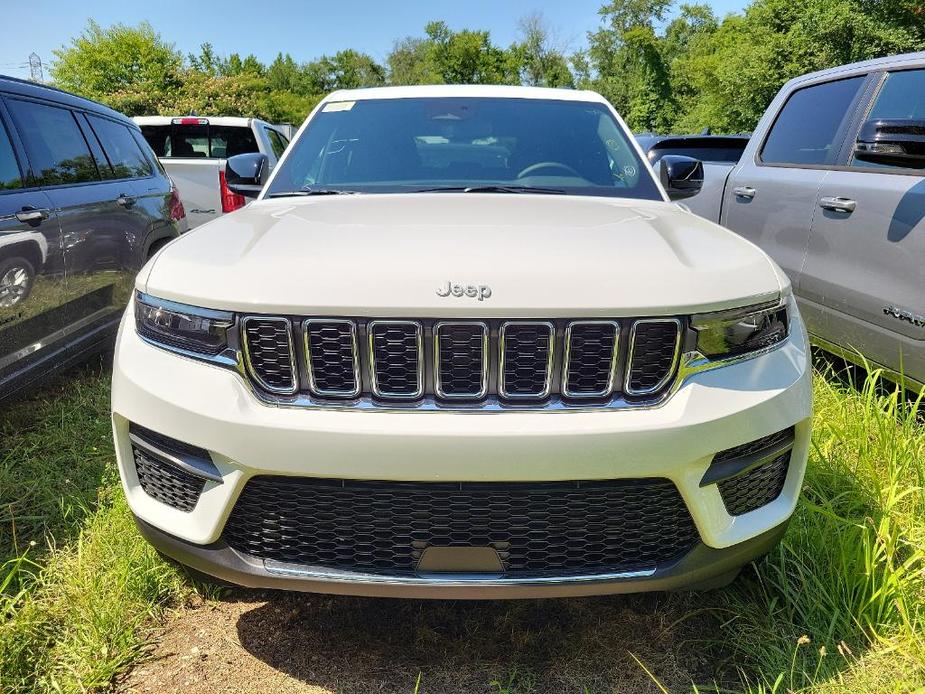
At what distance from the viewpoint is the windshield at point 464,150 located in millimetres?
2783

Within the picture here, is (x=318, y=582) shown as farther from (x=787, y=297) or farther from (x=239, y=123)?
(x=239, y=123)

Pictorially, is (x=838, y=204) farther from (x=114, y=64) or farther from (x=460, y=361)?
(x=114, y=64)

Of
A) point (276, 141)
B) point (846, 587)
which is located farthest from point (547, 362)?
point (276, 141)

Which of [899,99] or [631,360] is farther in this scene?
[899,99]

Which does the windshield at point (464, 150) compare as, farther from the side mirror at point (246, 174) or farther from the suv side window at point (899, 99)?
the suv side window at point (899, 99)

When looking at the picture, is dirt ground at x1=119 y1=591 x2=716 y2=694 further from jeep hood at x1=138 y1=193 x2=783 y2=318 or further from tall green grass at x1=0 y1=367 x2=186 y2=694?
jeep hood at x1=138 y1=193 x2=783 y2=318

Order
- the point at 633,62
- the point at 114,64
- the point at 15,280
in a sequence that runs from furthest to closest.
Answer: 1. the point at 633,62
2. the point at 114,64
3. the point at 15,280

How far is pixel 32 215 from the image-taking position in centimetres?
335

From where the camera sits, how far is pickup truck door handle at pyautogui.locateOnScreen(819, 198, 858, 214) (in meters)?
3.38

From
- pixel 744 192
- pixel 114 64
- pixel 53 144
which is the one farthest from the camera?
pixel 114 64

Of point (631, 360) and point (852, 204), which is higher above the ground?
point (631, 360)

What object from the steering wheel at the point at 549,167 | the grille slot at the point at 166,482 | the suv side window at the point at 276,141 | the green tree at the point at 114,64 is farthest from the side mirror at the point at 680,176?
the green tree at the point at 114,64

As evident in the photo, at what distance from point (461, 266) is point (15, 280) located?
249 cm

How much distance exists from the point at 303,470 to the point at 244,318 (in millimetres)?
384
